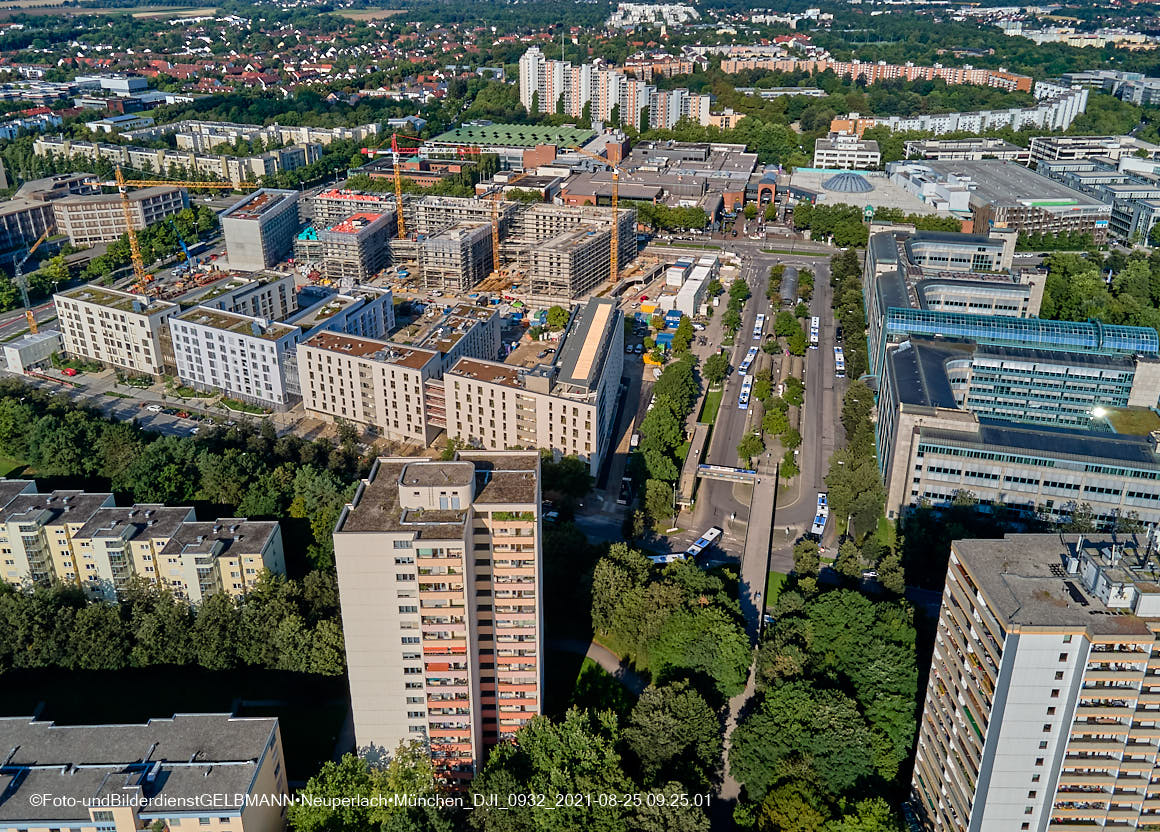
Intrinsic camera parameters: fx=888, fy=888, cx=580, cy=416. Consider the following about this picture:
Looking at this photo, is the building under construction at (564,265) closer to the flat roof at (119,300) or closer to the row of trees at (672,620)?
the flat roof at (119,300)

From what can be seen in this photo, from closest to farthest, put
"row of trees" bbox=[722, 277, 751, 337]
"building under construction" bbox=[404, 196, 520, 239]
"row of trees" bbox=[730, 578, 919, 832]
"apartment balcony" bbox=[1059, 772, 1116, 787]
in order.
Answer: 1. "apartment balcony" bbox=[1059, 772, 1116, 787]
2. "row of trees" bbox=[730, 578, 919, 832]
3. "row of trees" bbox=[722, 277, 751, 337]
4. "building under construction" bbox=[404, 196, 520, 239]

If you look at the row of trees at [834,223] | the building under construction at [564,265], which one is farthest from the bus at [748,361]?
the row of trees at [834,223]

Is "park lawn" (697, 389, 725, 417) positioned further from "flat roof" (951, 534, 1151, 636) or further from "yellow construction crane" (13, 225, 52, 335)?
"yellow construction crane" (13, 225, 52, 335)

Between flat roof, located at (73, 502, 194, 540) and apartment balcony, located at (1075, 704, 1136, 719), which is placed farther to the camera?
flat roof, located at (73, 502, 194, 540)

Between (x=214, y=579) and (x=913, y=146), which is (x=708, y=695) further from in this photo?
(x=913, y=146)

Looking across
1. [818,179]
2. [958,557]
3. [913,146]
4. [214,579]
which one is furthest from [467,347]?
[913,146]

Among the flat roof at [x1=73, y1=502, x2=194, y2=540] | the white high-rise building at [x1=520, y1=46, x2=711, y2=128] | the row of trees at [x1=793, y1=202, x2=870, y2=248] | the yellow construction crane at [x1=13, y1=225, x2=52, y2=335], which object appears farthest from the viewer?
the white high-rise building at [x1=520, y1=46, x2=711, y2=128]

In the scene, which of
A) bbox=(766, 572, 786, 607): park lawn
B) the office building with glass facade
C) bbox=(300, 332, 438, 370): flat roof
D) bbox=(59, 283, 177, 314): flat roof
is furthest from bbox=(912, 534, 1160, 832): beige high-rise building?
bbox=(59, 283, 177, 314): flat roof
